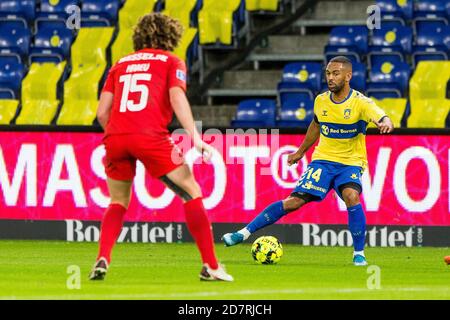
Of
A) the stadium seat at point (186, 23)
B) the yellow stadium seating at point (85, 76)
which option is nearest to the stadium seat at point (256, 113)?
the stadium seat at point (186, 23)

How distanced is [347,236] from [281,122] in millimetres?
3652

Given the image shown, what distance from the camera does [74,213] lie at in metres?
15.9

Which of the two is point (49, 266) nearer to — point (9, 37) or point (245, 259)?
point (245, 259)

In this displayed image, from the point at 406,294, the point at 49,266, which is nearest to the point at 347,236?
the point at 49,266

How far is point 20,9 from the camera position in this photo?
22562mm

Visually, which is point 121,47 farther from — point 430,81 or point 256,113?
point 430,81

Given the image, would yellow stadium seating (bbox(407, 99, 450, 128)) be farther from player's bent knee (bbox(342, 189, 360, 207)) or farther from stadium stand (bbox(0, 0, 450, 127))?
player's bent knee (bbox(342, 189, 360, 207))

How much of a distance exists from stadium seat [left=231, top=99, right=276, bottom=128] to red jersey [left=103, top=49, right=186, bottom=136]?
28.9 feet

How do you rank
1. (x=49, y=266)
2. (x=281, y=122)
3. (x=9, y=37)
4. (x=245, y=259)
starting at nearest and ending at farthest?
(x=49, y=266) → (x=245, y=259) → (x=281, y=122) → (x=9, y=37)

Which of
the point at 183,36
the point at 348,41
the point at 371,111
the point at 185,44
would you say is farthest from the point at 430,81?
the point at 371,111

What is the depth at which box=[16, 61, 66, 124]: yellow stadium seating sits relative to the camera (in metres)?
20.1

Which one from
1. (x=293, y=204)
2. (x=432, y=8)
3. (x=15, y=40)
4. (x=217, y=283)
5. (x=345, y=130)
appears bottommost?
(x=217, y=283)

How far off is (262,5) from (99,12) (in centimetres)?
277

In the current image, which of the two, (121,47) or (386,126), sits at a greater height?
(121,47)
